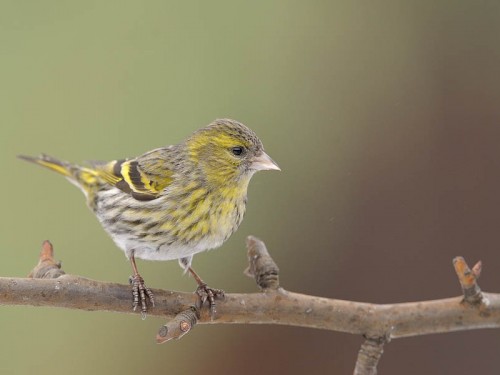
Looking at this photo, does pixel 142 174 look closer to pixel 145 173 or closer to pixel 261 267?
pixel 145 173

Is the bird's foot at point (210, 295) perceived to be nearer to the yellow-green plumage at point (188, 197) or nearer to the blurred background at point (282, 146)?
the yellow-green plumage at point (188, 197)

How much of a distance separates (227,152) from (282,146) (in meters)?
0.85

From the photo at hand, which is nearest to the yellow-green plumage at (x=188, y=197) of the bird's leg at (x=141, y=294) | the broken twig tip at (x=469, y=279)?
the bird's leg at (x=141, y=294)

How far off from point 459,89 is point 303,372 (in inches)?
38.6

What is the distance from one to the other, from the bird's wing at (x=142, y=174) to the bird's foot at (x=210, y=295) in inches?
9.1

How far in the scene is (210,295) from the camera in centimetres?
151

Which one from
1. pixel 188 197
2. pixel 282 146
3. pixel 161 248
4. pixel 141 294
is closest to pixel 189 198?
pixel 188 197

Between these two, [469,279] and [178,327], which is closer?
[178,327]

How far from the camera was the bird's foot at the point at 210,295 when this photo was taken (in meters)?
1.49

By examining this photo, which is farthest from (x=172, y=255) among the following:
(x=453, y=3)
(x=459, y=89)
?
(x=453, y=3)

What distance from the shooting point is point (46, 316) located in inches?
93.5

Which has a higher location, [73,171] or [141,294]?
[73,171]

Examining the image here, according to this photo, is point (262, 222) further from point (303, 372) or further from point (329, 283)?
point (303, 372)

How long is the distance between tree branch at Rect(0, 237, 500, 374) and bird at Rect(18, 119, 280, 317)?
47 millimetres
